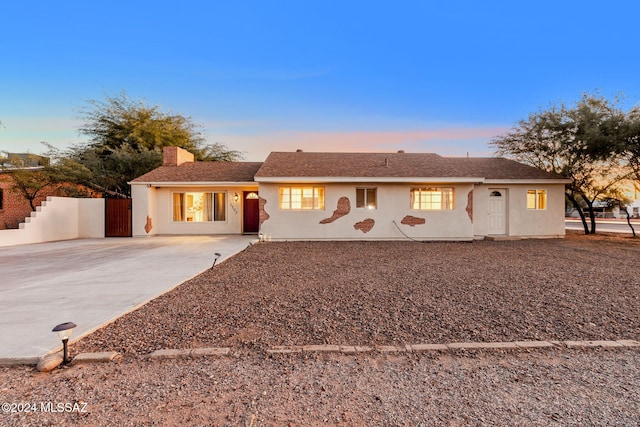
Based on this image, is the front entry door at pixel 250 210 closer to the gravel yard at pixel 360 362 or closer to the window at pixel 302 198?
the window at pixel 302 198

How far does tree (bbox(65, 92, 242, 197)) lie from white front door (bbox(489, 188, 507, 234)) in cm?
1896

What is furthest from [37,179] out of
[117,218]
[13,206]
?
[117,218]

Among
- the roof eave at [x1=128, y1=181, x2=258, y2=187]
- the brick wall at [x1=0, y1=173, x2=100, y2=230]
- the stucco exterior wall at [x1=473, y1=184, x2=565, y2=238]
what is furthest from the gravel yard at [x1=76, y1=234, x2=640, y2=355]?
the brick wall at [x1=0, y1=173, x2=100, y2=230]

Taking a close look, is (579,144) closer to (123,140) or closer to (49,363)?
(49,363)

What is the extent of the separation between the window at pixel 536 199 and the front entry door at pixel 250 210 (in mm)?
13088

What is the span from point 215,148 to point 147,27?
10.3m

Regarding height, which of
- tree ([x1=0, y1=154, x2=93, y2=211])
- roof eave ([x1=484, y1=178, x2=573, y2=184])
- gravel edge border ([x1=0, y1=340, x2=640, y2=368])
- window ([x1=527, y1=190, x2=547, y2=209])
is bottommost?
gravel edge border ([x1=0, y1=340, x2=640, y2=368])

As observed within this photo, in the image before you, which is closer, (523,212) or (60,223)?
(60,223)

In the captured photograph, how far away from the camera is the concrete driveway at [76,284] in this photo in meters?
3.17

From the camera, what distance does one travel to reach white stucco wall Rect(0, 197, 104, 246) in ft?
36.8

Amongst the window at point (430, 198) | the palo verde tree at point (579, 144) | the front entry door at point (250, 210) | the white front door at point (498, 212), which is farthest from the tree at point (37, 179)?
the palo verde tree at point (579, 144)

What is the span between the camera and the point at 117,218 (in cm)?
1334

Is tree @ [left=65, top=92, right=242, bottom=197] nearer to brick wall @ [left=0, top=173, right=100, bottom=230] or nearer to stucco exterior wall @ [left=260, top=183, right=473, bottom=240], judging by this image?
brick wall @ [left=0, top=173, right=100, bottom=230]

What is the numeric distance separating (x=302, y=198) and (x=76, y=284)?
810 cm
